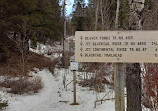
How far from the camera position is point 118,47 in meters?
2.32

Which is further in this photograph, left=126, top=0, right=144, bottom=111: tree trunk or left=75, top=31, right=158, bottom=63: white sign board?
left=126, top=0, right=144, bottom=111: tree trunk

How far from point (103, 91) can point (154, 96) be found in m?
5.16

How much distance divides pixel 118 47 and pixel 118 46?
0.05ft

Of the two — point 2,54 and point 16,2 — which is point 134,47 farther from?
point 16,2

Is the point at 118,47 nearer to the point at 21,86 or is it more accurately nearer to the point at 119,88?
the point at 119,88

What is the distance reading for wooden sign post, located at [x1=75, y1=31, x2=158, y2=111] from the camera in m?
2.27

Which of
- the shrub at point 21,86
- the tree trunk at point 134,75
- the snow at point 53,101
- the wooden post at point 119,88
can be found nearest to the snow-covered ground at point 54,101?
the snow at point 53,101

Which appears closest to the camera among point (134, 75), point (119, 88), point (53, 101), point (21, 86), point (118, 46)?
point (118, 46)

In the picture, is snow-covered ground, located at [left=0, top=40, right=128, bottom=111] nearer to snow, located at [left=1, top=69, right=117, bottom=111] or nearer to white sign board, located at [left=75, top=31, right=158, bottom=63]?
snow, located at [left=1, top=69, right=117, bottom=111]

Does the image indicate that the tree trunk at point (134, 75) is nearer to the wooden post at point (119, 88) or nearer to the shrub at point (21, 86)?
the wooden post at point (119, 88)

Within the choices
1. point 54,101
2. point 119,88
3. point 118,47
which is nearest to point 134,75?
point 119,88

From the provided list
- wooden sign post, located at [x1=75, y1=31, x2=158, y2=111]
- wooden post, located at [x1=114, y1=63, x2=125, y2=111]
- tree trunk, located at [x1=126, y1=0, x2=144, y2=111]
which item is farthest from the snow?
wooden sign post, located at [x1=75, y1=31, x2=158, y2=111]

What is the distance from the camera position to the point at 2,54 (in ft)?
35.1

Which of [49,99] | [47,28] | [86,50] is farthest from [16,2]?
[86,50]
